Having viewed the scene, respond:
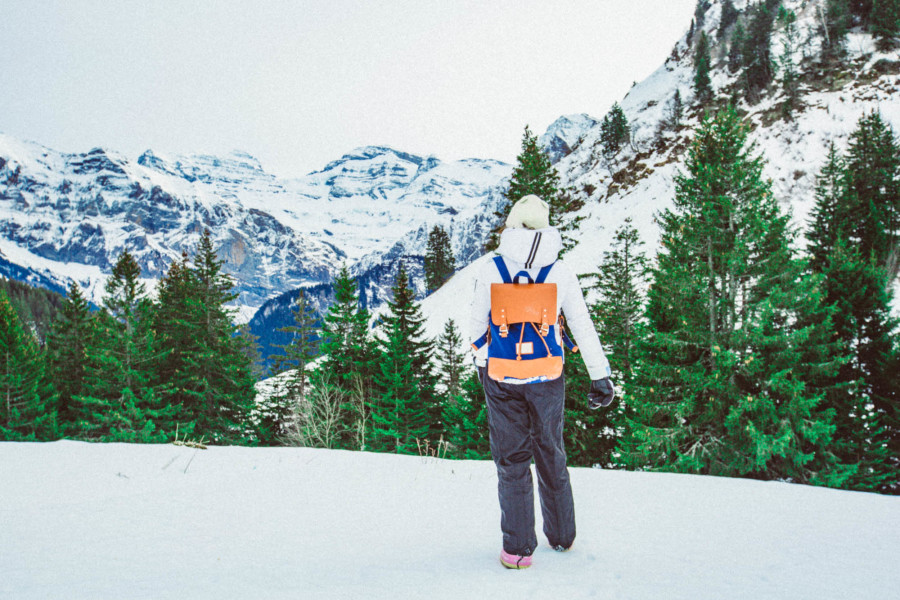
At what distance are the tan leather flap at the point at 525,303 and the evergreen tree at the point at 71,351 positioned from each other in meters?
32.0

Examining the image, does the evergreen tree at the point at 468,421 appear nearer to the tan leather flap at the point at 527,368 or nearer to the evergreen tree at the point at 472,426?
the evergreen tree at the point at 472,426

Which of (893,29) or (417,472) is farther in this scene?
(893,29)

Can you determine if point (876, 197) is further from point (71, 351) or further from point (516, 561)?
point (71, 351)

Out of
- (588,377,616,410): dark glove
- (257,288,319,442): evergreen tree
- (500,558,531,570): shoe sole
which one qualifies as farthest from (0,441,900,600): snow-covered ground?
(257,288,319,442): evergreen tree

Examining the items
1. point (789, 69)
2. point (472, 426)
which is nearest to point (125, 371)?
point (472, 426)

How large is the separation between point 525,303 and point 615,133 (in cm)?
5980

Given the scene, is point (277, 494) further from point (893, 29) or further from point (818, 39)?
point (818, 39)

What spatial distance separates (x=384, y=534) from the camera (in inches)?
128

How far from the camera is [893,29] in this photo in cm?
4466

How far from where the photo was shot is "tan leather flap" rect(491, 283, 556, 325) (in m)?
2.69

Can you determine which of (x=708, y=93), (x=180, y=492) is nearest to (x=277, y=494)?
(x=180, y=492)

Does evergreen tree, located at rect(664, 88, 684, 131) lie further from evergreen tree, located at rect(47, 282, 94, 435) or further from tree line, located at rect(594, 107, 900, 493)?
evergreen tree, located at rect(47, 282, 94, 435)

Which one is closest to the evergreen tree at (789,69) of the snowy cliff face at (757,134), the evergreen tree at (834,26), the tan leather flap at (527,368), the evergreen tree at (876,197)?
the snowy cliff face at (757,134)

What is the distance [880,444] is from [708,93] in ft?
183
